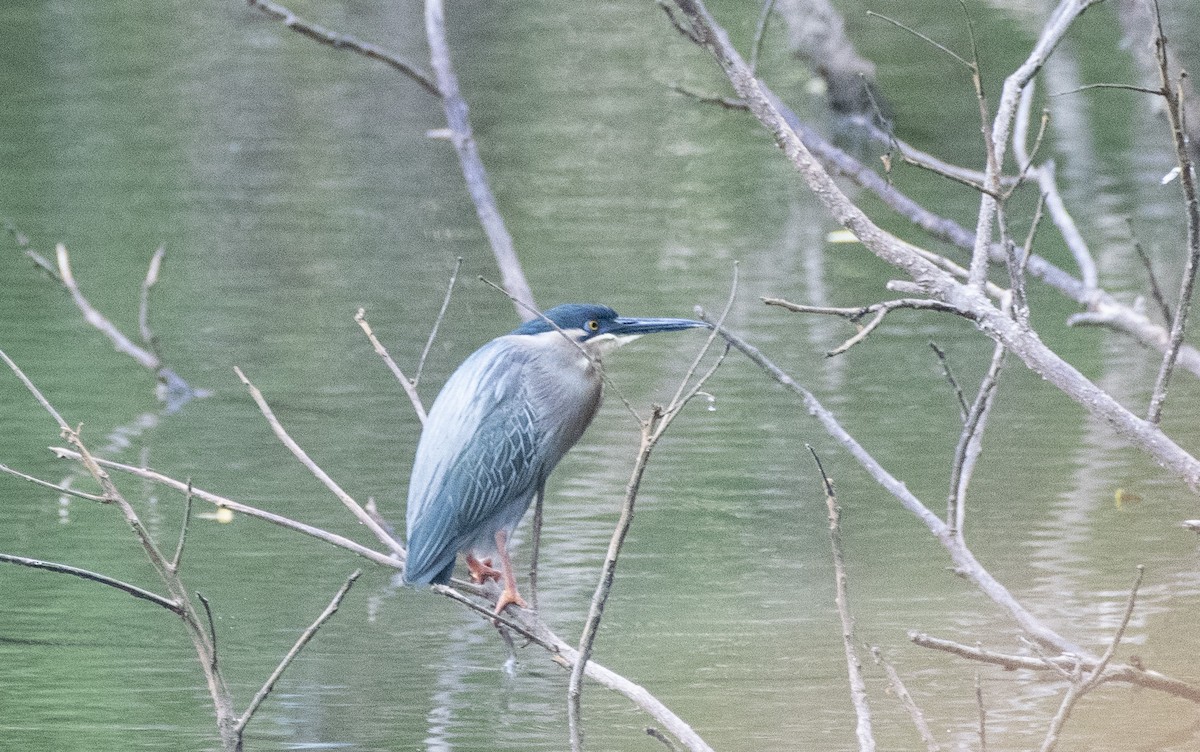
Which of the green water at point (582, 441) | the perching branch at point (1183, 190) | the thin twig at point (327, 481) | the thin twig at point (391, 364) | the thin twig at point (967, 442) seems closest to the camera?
the perching branch at point (1183, 190)

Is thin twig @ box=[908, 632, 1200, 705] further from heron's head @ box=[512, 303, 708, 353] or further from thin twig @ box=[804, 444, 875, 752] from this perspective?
heron's head @ box=[512, 303, 708, 353]

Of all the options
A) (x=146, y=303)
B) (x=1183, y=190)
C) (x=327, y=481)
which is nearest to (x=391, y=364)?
(x=327, y=481)

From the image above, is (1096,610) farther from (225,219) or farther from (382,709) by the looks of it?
(225,219)

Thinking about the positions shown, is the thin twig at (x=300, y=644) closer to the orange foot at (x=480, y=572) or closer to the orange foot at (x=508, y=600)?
the orange foot at (x=508, y=600)

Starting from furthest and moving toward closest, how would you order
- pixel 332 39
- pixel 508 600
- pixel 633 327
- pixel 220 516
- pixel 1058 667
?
1. pixel 220 516
2. pixel 332 39
3. pixel 633 327
4. pixel 508 600
5. pixel 1058 667

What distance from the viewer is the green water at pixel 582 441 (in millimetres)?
3637

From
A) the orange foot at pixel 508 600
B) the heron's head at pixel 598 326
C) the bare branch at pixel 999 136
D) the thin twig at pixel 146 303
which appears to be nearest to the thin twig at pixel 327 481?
the orange foot at pixel 508 600

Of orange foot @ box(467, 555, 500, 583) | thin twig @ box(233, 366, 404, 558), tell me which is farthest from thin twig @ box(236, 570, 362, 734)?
orange foot @ box(467, 555, 500, 583)

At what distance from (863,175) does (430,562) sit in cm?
112

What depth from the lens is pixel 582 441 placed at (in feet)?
17.3

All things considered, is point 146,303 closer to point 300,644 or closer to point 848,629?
point 300,644

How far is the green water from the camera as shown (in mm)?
3637

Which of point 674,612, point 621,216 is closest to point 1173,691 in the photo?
point 674,612

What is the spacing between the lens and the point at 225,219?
312 inches
